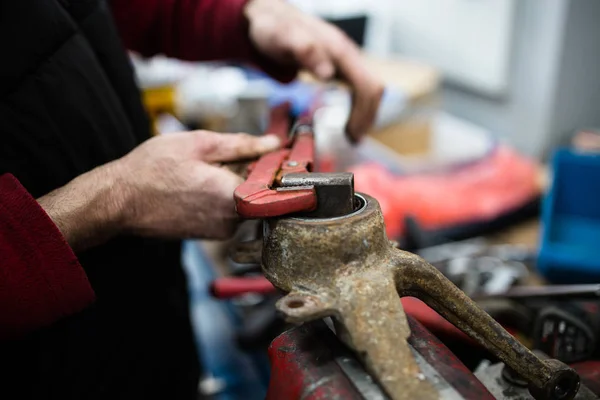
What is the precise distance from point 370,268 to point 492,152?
5.05 feet

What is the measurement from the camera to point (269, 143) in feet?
2.44

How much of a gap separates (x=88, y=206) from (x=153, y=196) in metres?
0.08

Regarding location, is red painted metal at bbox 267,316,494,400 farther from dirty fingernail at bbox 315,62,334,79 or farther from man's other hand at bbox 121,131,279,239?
dirty fingernail at bbox 315,62,334,79

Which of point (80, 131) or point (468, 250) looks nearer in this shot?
point (80, 131)

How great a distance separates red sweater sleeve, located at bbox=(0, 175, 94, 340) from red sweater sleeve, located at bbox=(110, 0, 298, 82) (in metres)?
0.61

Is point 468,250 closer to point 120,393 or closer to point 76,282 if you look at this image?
point 120,393

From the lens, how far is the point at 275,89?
2230 millimetres

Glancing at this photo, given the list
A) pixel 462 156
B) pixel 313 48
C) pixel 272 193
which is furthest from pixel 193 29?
pixel 462 156

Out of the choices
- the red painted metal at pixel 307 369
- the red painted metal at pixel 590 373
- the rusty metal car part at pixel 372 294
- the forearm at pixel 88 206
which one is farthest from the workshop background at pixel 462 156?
the forearm at pixel 88 206

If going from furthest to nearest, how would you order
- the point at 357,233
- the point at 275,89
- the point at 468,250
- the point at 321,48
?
the point at 275,89 → the point at 468,250 → the point at 321,48 → the point at 357,233

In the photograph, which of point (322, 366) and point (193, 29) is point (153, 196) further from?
point (193, 29)

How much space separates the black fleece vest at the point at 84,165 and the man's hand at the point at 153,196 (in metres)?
0.09

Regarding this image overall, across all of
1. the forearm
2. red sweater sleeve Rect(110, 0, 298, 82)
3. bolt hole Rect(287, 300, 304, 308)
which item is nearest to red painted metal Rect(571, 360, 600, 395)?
bolt hole Rect(287, 300, 304, 308)

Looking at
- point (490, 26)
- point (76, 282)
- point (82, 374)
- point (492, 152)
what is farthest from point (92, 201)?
point (490, 26)
